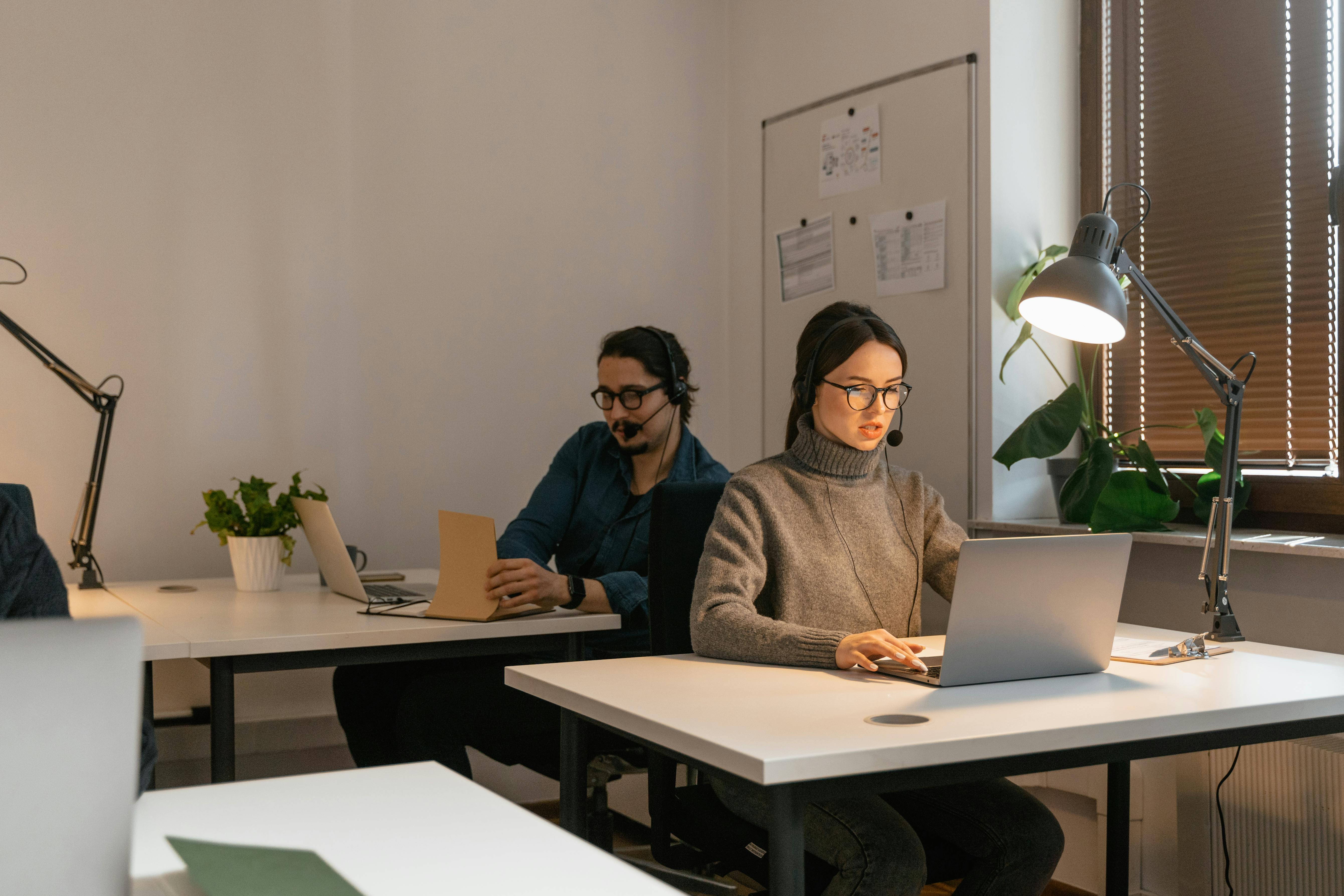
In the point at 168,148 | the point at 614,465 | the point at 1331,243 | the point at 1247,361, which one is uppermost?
the point at 168,148

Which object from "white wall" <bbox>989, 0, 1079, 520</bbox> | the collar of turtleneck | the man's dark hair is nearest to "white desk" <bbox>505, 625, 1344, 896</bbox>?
the collar of turtleneck

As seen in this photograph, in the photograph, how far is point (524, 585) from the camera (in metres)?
2.12

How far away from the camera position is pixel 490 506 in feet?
10.6

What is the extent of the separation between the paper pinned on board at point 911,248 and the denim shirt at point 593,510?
0.75 metres

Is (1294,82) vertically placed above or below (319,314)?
above

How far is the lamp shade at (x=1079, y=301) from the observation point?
1.71 meters

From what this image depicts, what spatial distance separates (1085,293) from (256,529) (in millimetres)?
1777

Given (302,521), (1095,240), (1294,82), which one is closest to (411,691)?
(302,521)

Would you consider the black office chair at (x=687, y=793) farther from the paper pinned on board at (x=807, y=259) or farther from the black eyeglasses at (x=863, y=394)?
the paper pinned on board at (x=807, y=259)

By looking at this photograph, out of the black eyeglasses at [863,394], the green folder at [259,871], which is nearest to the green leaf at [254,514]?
the black eyeglasses at [863,394]

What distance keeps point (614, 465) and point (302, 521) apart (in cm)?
68

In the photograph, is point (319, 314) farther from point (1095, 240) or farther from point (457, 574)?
point (1095, 240)

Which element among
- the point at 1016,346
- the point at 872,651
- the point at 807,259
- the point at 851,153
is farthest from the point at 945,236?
the point at 872,651

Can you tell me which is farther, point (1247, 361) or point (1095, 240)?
point (1247, 361)
